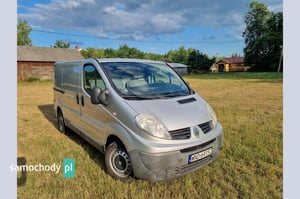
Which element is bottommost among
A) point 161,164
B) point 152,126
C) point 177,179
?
point 177,179

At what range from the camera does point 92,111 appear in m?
3.67

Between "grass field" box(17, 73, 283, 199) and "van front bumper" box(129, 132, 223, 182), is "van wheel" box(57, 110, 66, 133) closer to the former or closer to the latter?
"grass field" box(17, 73, 283, 199)

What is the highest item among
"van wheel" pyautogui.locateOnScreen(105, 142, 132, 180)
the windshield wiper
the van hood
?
the windshield wiper

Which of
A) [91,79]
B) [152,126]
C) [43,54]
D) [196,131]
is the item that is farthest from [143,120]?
[43,54]

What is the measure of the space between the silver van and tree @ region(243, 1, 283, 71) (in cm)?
4800

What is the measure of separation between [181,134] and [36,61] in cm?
3216

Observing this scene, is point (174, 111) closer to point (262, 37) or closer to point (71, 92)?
point (71, 92)

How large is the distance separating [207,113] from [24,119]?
6310mm

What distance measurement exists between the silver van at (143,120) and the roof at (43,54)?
97.8ft

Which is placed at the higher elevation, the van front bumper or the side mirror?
the side mirror

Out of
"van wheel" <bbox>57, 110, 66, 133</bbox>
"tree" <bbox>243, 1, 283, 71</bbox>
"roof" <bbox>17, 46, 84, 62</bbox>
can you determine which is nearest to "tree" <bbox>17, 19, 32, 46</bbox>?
"roof" <bbox>17, 46, 84, 62</bbox>

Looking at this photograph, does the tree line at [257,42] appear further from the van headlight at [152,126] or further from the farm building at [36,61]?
the van headlight at [152,126]

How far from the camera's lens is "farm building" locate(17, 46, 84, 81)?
95.0ft

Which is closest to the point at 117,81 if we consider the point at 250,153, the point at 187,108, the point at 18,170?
the point at 187,108
